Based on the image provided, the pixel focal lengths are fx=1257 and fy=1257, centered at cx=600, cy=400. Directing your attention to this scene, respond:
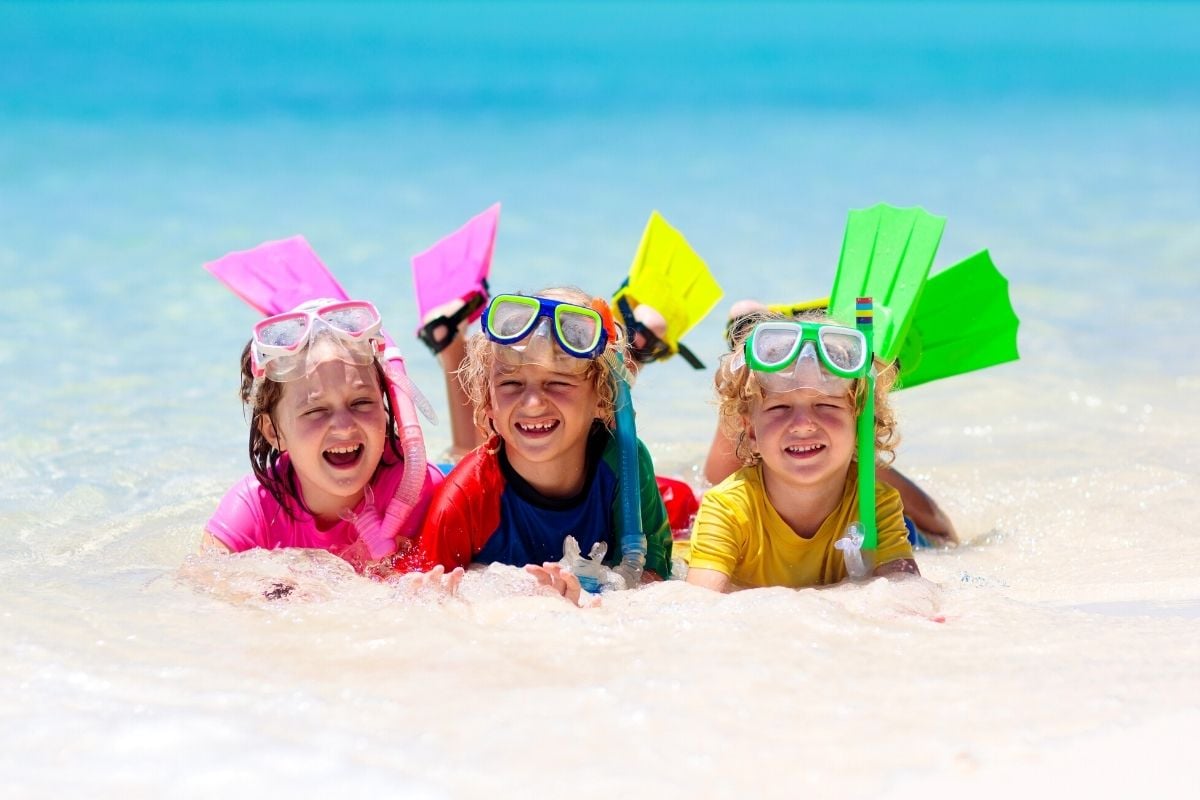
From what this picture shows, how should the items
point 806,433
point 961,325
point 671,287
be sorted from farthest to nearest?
point 671,287 < point 961,325 < point 806,433

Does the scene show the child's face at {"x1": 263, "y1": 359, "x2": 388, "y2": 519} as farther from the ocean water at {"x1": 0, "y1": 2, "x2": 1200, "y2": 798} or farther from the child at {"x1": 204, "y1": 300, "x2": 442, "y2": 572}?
the ocean water at {"x1": 0, "y1": 2, "x2": 1200, "y2": 798}

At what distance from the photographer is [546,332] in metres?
3.31

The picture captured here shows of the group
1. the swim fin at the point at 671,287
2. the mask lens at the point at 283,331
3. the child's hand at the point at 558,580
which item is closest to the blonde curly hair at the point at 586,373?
the mask lens at the point at 283,331

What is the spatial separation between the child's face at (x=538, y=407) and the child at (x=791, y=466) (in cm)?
40

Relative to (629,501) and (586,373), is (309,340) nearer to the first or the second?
(586,373)

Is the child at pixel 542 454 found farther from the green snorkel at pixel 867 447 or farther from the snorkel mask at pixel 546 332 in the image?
the green snorkel at pixel 867 447

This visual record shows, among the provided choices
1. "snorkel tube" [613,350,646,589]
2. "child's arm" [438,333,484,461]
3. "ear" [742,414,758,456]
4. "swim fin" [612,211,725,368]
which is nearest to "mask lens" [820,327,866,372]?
"ear" [742,414,758,456]

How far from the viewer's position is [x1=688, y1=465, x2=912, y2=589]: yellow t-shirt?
10.7 ft

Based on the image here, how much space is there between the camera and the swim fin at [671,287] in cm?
454

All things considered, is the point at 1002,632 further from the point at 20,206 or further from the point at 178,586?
the point at 20,206

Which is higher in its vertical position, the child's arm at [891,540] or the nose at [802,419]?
the nose at [802,419]

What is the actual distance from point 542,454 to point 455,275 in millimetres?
1699

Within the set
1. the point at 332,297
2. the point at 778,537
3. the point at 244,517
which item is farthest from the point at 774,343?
the point at 332,297

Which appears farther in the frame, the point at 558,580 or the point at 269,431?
the point at 269,431
